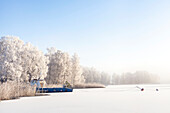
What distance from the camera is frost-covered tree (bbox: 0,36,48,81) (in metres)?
30.6

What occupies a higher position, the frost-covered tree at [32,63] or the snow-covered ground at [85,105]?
the frost-covered tree at [32,63]

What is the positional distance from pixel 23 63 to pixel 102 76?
289ft

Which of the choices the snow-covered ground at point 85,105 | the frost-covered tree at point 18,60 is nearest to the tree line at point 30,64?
the frost-covered tree at point 18,60

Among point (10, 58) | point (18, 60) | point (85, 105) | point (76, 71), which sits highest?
point (10, 58)

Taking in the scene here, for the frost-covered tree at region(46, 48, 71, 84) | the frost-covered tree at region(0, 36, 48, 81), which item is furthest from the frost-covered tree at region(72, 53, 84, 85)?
the frost-covered tree at region(0, 36, 48, 81)

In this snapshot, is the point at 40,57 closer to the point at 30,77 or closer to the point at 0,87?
the point at 30,77

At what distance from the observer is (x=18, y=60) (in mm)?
31969

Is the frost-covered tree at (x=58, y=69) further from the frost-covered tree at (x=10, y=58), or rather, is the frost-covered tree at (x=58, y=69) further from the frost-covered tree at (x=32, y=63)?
the frost-covered tree at (x=10, y=58)

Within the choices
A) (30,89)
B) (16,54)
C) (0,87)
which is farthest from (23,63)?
(0,87)

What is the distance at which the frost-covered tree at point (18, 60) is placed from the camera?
30.6 meters

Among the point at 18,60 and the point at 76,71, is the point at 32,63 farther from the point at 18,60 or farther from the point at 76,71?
the point at 76,71

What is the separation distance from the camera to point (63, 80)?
47344mm

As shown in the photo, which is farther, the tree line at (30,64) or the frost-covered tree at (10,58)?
the tree line at (30,64)

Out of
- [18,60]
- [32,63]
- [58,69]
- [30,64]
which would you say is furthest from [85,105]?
[58,69]
